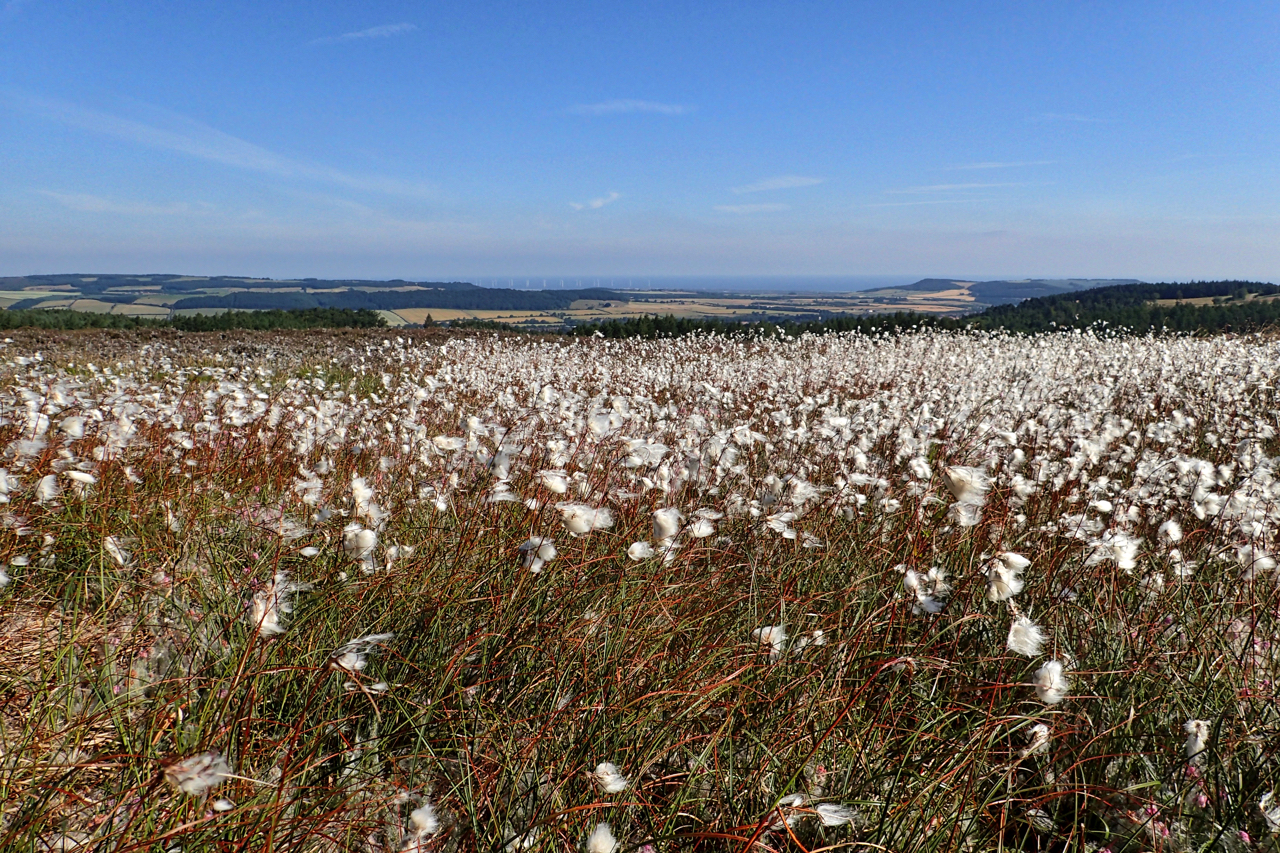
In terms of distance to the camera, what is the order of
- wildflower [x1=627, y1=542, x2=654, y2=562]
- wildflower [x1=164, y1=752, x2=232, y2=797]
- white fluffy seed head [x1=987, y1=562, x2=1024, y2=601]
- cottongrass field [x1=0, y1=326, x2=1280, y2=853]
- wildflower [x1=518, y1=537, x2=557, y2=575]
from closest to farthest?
wildflower [x1=164, y1=752, x2=232, y2=797] < cottongrass field [x1=0, y1=326, x2=1280, y2=853] < white fluffy seed head [x1=987, y1=562, x2=1024, y2=601] < wildflower [x1=518, y1=537, x2=557, y2=575] < wildflower [x1=627, y1=542, x2=654, y2=562]

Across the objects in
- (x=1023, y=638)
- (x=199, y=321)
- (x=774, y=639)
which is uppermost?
(x=199, y=321)

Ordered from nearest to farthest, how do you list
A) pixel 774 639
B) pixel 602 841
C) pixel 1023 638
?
1. pixel 602 841
2. pixel 1023 638
3. pixel 774 639

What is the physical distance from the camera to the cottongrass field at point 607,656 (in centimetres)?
187

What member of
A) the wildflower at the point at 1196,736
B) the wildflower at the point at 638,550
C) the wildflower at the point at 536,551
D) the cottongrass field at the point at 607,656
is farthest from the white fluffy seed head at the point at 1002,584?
the wildflower at the point at 536,551

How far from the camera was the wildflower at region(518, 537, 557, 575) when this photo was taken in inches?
93.4

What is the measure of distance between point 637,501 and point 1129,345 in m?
16.6

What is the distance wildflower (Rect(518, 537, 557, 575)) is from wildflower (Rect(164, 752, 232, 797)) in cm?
115

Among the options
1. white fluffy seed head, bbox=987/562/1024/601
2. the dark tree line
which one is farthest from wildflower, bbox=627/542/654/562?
the dark tree line

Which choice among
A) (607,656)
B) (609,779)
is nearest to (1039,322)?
(607,656)

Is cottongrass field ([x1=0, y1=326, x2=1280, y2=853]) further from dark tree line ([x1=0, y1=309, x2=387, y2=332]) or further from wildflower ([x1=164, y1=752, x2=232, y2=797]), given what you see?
dark tree line ([x1=0, y1=309, x2=387, y2=332])

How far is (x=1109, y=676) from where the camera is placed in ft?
8.39

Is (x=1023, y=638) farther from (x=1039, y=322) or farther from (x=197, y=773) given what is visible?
(x=1039, y=322)

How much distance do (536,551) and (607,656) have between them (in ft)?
1.55

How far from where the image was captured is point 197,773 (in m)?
1.28
